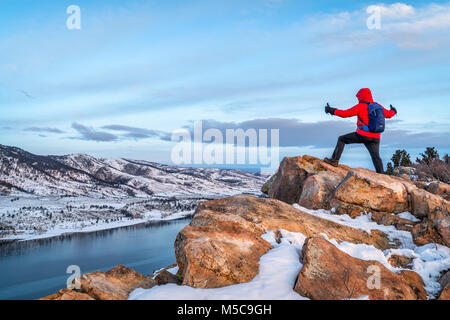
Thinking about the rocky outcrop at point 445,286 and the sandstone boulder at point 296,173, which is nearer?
the rocky outcrop at point 445,286

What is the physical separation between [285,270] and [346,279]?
4.24ft

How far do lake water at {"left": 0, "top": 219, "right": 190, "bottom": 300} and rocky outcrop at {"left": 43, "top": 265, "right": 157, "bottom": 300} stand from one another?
62.8 meters

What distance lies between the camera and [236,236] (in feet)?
27.0

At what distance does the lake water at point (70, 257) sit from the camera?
64.1 meters

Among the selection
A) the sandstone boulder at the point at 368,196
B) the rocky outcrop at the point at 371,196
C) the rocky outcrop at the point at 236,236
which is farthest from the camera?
the sandstone boulder at the point at 368,196

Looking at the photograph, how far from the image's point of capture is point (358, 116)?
1303 centimetres

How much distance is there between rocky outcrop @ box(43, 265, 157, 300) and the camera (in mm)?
6168

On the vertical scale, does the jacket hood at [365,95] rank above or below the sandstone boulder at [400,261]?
above

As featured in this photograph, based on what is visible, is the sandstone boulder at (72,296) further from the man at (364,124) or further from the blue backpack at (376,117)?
the blue backpack at (376,117)

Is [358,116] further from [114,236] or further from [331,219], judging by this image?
[114,236]

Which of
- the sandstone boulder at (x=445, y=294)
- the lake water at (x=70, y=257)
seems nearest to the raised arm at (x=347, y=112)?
the sandstone boulder at (x=445, y=294)

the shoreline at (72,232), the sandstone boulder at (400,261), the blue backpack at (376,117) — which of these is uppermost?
the blue backpack at (376,117)

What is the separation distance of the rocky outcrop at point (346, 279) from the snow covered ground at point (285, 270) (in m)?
0.27

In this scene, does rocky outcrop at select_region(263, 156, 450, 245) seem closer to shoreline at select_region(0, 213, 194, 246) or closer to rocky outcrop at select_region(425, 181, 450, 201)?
rocky outcrop at select_region(425, 181, 450, 201)
